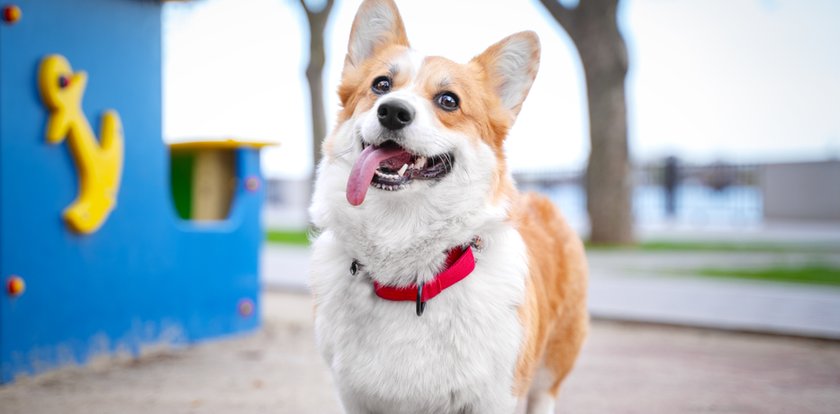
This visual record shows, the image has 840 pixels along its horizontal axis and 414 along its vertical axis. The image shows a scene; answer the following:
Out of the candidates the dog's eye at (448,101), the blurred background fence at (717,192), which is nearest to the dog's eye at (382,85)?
the dog's eye at (448,101)

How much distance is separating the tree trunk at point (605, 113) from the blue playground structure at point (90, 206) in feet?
25.1

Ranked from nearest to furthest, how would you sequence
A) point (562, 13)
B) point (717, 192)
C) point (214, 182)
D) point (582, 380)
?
point (582, 380)
point (214, 182)
point (562, 13)
point (717, 192)

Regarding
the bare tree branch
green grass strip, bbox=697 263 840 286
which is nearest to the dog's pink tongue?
green grass strip, bbox=697 263 840 286

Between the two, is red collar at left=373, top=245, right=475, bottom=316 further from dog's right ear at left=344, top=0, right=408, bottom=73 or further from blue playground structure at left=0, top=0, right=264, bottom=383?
blue playground structure at left=0, top=0, right=264, bottom=383

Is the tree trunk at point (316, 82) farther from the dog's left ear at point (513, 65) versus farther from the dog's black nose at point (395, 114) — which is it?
the dog's black nose at point (395, 114)

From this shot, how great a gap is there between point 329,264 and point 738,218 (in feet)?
61.8

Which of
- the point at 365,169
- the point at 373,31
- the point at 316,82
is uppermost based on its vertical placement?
the point at 316,82

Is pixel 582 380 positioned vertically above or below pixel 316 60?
below

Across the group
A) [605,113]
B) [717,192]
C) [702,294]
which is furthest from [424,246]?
[717,192]

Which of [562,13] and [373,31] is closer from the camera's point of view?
[373,31]

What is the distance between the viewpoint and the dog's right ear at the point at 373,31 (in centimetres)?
305

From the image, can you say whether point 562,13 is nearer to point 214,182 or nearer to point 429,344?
point 214,182

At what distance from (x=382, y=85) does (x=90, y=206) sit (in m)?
2.71

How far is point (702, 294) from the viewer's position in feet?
23.6
